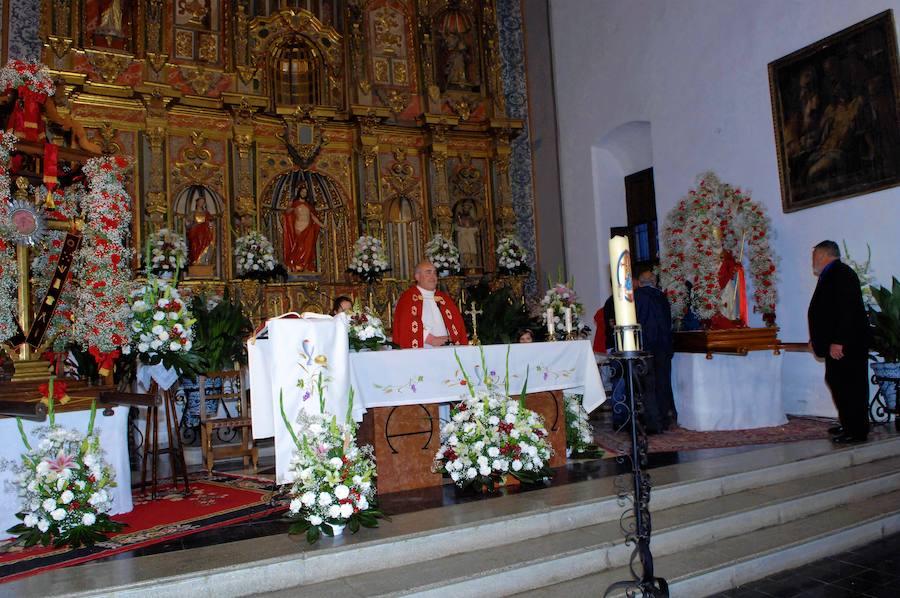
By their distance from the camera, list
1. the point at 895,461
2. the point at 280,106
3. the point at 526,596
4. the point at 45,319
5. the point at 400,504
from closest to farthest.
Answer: the point at 526,596 < the point at 400,504 < the point at 45,319 < the point at 895,461 < the point at 280,106

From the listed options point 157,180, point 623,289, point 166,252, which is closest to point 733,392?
point 623,289

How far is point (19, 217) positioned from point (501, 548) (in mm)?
4205

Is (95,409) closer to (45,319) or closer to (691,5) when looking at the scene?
(45,319)

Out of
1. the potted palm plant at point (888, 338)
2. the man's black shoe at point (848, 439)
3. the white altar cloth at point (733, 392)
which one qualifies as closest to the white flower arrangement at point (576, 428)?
the white altar cloth at point (733, 392)

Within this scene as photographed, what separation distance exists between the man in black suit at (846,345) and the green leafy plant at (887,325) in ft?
3.76

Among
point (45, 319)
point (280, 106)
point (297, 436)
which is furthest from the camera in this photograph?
point (280, 106)

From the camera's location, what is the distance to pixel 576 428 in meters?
7.01

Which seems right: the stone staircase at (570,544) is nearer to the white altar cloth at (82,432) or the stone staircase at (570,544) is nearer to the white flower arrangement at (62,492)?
the white flower arrangement at (62,492)

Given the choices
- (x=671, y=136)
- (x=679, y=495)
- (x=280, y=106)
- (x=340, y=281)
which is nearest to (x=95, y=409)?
(x=679, y=495)

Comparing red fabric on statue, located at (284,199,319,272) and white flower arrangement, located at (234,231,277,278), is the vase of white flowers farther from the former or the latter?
red fabric on statue, located at (284,199,319,272)

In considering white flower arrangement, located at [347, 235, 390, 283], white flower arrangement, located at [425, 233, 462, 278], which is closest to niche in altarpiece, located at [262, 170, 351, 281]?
white flower arrangement, located at [347, 235, 390, 283]

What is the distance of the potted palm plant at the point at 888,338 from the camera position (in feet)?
24.5

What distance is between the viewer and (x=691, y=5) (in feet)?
36.1

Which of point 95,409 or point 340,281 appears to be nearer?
point 95,409
